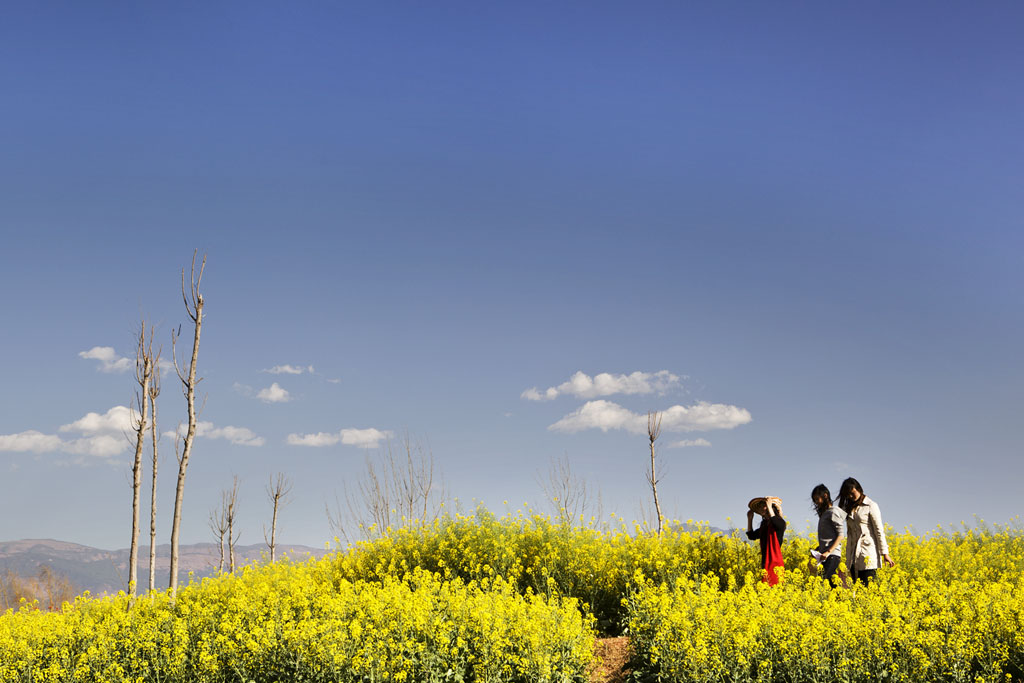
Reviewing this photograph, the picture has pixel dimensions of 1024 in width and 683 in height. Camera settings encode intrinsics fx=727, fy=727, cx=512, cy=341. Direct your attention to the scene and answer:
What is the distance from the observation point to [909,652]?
591cm

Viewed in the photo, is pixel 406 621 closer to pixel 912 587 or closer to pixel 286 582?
pixel 286 582

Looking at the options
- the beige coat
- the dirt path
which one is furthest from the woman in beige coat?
the dirt path

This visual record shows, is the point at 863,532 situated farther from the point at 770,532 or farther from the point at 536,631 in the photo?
the point at 536,631

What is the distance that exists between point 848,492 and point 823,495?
277 millimetres

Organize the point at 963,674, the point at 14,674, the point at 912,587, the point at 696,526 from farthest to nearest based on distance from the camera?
the point at 696,526 < the point at 912,587 < the point at 14,674 < the point at 963,674

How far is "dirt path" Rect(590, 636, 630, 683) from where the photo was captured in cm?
671

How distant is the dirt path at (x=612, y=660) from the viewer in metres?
6.71

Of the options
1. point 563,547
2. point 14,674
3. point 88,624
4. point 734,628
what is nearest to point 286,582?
point 88,624

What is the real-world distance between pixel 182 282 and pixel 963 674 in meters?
12.0

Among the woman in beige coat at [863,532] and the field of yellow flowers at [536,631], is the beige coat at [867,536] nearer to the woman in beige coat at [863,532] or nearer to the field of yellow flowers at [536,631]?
the woman in beige coat at [863,532]

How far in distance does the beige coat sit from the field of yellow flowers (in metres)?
0.29

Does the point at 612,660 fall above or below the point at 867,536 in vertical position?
below

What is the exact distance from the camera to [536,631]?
6137 millimetres

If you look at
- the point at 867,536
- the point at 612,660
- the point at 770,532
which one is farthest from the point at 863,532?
the point at 612,660
